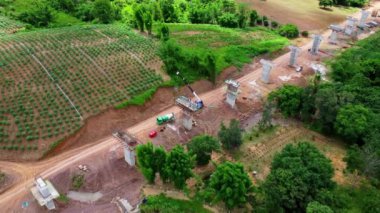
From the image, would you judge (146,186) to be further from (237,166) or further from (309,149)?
(309,149)

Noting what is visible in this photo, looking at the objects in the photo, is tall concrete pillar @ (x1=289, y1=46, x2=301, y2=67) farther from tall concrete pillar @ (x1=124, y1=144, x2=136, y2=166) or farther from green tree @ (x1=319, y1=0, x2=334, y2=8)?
green tree @ (x1=319, y1=0, x2=334, y2=8)

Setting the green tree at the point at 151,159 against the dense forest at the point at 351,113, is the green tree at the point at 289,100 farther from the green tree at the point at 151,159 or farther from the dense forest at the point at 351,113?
the green tree at the point at 151,159

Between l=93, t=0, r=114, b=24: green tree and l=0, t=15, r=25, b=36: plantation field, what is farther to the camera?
l=93, t=0, r=114, b=24: green tree

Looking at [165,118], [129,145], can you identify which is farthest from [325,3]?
[129,145]

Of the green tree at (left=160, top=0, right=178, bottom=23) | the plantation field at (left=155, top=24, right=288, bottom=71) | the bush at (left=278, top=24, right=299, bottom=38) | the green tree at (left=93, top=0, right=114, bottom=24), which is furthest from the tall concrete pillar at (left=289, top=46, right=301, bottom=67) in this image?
the green tree at (left=93, top=0, right=114, bottom=24)

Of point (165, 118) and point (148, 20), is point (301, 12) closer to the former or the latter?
point (148, 20)

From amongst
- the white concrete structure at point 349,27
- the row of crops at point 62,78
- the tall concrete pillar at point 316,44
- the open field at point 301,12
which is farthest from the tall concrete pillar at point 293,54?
the row of crops at point 62,78
